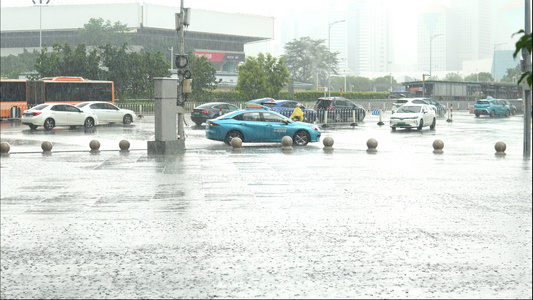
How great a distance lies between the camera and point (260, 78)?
66.9 m

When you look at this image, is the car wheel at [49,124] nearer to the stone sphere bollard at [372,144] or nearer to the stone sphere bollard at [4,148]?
the stone sphere bollard at [4,148]

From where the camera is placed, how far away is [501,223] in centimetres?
991

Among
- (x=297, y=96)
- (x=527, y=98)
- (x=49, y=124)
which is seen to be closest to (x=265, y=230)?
(x=527, y=98)

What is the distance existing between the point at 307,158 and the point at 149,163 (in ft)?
15.7

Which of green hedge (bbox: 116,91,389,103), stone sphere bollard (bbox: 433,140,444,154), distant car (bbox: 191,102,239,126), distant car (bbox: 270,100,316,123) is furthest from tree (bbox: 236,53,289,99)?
stone sphere bollard (bbox: 433,140,444,154)

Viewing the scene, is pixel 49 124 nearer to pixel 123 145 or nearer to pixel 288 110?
pixel 288 110

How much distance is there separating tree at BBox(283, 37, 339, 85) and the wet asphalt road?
118047mm

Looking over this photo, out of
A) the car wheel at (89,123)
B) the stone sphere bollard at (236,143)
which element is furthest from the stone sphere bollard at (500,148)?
the car wheel at (89,123)

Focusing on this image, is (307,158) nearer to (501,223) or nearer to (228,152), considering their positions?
(228,152)

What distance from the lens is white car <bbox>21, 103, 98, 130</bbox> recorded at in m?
35.9

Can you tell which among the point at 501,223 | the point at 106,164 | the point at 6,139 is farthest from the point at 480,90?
the point at 501,223

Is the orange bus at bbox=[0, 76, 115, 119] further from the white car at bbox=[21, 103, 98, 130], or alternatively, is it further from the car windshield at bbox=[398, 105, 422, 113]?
the car windshield at bbox=[398, 105, 422, 113]

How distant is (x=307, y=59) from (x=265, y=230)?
12813cm

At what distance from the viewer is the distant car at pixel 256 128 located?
25391 millimetres
